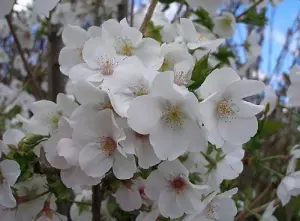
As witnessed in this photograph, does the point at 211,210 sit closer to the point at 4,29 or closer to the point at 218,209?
the point at 218,209

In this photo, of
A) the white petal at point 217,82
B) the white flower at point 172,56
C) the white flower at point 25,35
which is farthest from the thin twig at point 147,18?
the white flower at point 25,35

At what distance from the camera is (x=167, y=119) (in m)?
0.83

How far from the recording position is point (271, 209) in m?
1.24

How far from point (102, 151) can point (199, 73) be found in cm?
24

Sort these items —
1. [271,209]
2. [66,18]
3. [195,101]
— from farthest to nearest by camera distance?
1. [66,18]
2. [271,209]
3. [195,101]

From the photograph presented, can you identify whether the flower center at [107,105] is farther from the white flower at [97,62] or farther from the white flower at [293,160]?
the white flower at [293,160]

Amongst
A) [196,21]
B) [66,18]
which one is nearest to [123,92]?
[196,21]

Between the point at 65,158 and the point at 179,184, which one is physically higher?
the point at 65,158

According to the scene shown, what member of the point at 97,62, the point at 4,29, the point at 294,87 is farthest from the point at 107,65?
the point at 4,29

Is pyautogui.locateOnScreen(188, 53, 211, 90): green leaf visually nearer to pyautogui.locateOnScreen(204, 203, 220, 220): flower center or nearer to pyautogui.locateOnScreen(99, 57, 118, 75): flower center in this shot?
pyautogui.locateOnScreen(99, 57, 118, 75): flower center

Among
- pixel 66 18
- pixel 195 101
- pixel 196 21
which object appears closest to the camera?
pixel 195 101

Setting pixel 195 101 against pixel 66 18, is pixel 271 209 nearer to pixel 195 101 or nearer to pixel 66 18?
pixel 195 101

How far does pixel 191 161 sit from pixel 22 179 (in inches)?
14.6

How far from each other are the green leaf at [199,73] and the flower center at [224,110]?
0.19 ft
